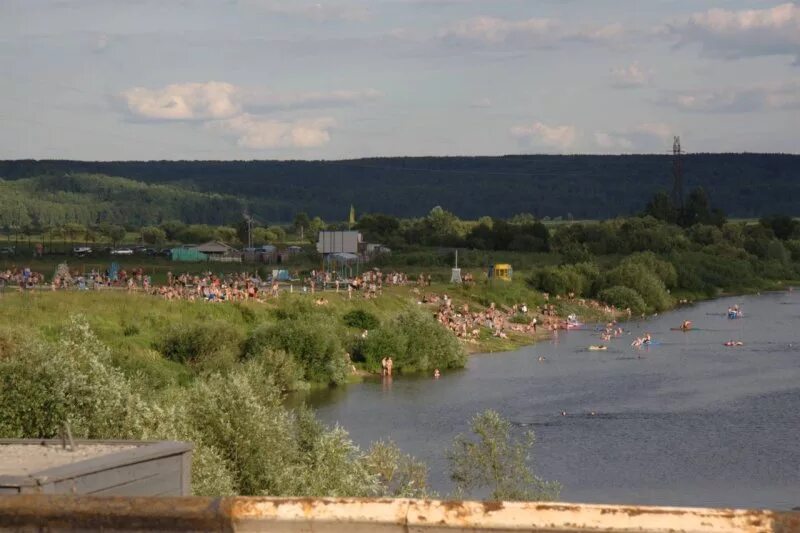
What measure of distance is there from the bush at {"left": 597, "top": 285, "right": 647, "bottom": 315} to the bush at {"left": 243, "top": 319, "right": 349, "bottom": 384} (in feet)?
109

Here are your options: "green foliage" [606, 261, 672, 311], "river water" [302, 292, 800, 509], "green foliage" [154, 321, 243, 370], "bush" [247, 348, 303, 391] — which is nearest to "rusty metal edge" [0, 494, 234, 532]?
"river water" [302, 292, 800, 509]

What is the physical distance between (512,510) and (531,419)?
33637 mm

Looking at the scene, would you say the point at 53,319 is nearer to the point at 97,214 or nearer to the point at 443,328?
the point at 443,328

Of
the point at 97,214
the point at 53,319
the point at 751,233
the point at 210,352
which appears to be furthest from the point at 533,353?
the point at 97,214

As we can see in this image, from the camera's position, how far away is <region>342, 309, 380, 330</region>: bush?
5391 centimetres

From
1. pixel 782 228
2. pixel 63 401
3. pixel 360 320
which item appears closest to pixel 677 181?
pixel 782 228

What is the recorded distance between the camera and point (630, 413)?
130ft

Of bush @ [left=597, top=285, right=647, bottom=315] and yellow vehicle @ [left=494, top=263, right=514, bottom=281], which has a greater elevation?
yellow vehicle @ [left=494, top=263, right=514, bottom=281]

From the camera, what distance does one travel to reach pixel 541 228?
12062cm

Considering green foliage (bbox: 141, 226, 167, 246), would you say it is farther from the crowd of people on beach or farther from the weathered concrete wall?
the weathered concrete wall

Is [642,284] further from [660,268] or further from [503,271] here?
[503,271]

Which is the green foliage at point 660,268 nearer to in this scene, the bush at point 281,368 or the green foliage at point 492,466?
the bush at point 281,368

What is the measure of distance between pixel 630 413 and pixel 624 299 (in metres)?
37.5

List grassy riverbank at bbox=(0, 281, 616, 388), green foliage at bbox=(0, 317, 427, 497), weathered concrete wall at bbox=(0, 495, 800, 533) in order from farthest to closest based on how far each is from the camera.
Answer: grassy riverbank at bbox=(0, 281, 616, 388)
green foliage at bbox=(0, 317, 427, 497)
weathered concrete wall at bbox=(0, 495, 800, 533)
